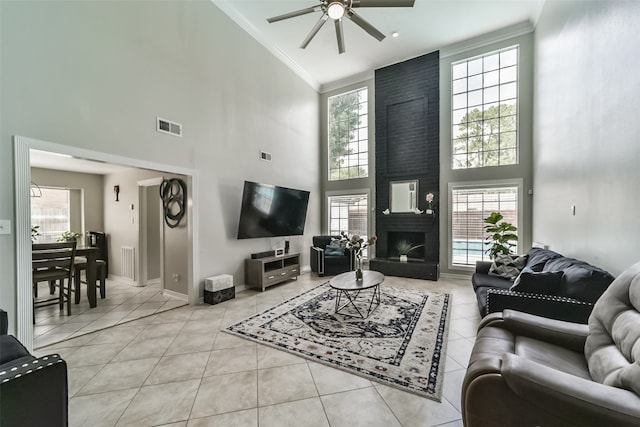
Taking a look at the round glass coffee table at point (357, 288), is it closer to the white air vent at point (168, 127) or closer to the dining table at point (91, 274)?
the white air vent at point (168, 127)

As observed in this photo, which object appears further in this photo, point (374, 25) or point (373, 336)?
point (374, 25)

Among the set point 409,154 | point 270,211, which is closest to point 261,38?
point 270,211

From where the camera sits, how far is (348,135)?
6910mm

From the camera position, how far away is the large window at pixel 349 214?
6.61 m

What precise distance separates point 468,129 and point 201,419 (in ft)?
21.1

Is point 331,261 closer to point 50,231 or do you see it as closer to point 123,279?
point 123,279

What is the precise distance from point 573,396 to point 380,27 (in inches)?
229

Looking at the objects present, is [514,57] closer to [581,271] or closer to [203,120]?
[581,271]

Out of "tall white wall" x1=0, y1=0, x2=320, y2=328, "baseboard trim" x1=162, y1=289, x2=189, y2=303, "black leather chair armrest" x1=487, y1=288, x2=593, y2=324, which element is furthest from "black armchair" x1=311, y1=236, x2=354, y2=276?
"black leather chair armrest" x1=487, y1=288, x2=593, y2=324

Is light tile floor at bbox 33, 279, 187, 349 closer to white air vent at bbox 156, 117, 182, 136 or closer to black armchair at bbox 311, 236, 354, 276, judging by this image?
white air vent at bbox 156, 117, 182, 136

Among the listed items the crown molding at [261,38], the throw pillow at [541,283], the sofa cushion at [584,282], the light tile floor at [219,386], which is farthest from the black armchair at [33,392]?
the crown molding at [261,38]

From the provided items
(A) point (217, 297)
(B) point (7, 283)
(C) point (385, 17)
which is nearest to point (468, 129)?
(C) point (385, 17)

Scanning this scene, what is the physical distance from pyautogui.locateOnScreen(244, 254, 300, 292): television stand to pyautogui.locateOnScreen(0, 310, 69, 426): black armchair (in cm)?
320

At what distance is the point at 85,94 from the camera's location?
2.65m
